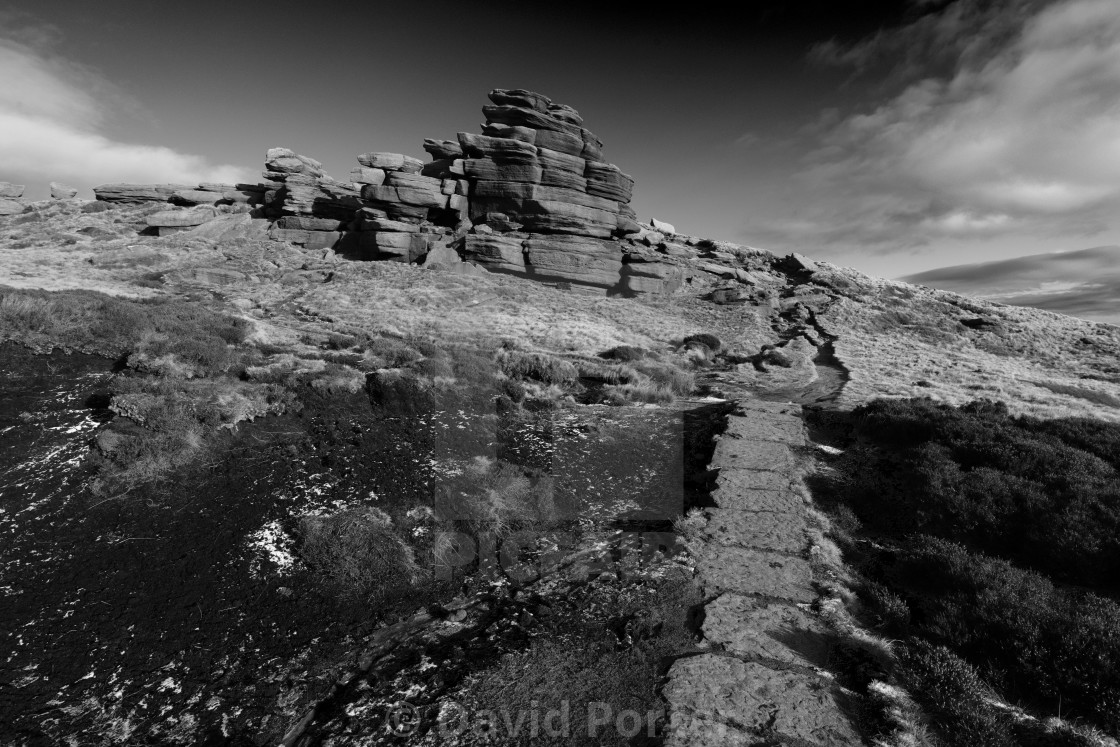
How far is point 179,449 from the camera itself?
10344 mm

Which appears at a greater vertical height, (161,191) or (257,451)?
(161,191)

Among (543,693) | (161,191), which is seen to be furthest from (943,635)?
(161,191)

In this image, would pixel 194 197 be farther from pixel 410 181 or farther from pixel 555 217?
pixel 555 217

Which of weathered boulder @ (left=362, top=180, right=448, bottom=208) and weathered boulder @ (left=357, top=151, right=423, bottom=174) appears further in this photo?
weathered boulder @ (left=357, top=151, right=423, bottom=174)

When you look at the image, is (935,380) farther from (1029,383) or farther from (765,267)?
(765,267)

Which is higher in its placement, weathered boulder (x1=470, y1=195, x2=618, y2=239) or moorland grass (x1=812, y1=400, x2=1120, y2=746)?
weathered boulder (x1=470, y1=195, x2=618, y2=239)

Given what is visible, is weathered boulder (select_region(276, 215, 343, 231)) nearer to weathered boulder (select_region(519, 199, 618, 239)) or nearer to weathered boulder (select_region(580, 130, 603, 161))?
weathered boulder (select_region(519, 199, 618, 239))

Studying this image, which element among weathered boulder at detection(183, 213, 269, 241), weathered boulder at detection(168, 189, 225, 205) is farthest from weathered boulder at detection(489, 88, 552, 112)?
weathered boulder at detection(168, 189, 225, 205)

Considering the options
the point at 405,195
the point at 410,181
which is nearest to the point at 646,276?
the point at 405,195

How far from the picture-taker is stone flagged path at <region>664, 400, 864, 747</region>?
5402 millimetres

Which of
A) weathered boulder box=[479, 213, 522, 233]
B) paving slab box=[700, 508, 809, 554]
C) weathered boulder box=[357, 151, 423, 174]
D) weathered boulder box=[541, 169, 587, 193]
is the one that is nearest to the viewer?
paving slab box=[700, 508, 809, 554]

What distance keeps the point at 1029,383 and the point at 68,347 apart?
42156 mm

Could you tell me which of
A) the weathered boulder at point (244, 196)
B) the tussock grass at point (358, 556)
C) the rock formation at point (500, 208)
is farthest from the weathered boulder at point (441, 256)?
the tussock grass at point (358, 556)

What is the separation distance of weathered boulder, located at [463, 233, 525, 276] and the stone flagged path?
35264mm
